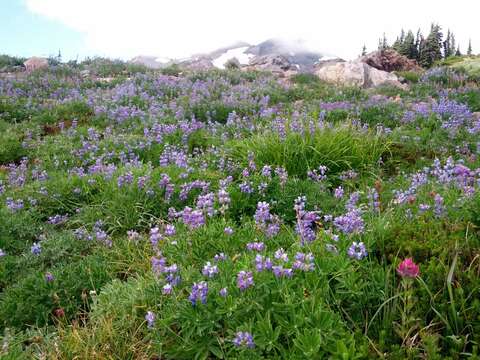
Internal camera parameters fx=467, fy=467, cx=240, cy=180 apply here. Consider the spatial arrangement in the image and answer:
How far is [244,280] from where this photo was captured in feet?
8.88

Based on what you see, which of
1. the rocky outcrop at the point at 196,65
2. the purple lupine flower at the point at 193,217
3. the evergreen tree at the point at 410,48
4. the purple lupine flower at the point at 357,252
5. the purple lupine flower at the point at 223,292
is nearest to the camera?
the purple lupine flower at the point at 223,292

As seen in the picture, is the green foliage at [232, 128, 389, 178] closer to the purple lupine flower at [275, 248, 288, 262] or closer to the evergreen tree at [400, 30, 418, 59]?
the purple lupine flower at [275, 248, 288, 262]

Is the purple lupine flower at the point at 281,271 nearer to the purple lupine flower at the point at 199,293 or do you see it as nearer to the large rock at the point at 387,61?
the purple lupine flower at the point at 199,293

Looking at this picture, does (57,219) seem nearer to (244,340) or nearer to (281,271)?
(281,271)

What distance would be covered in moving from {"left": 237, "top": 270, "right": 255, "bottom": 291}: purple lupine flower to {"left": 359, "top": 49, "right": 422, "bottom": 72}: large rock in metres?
23.4

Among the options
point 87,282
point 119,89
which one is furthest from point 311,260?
point 119,89

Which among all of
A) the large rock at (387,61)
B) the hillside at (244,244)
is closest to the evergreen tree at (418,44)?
the large rock at (387,61)

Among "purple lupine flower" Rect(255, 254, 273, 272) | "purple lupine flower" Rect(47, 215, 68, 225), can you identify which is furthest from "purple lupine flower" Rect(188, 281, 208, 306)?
"purple lupine flower" Rect(47, 215, 68, 225)

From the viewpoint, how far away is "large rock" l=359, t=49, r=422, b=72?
2435 cm

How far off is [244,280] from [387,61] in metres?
24.2

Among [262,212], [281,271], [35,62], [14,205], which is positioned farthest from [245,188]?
[35,62]

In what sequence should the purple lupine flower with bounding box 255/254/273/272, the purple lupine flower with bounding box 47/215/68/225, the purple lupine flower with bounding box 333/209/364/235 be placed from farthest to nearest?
the purple lupine flower with bounding box 47/215/68/225 → the purple lupine flower with bounding box 333/209/364/235 → the purple lupine flower with bounding box 255/254/273/272

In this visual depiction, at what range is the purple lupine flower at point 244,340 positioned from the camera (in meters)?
2.46

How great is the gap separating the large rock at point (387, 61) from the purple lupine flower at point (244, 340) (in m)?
23.7
